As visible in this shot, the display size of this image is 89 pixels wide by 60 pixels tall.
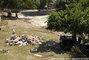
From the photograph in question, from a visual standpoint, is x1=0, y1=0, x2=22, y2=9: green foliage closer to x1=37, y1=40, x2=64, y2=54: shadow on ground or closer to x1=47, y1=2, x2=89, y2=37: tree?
x1=37, y1=40, x2=64, y2=54: shadow on ground

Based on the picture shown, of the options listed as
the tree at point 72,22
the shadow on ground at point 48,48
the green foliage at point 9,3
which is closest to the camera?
the tree at point 72,22

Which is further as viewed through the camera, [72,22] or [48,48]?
[48,48]

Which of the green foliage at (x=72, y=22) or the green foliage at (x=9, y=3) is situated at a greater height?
the green foliage at (x=9, y=3)

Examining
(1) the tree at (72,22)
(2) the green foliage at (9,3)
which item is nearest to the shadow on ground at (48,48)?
(1) the tree at (72,22)

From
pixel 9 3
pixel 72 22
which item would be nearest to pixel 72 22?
pixel 72 22

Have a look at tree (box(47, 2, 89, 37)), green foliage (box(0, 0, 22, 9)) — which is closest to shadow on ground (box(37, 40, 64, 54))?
tree (box(47, 2, 89, 37))

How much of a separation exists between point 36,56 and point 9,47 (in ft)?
8.29

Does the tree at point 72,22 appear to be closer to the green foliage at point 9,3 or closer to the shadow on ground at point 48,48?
the shadow on ground at point 48,48

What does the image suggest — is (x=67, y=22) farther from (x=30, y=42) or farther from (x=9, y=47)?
(x=9, y=47)

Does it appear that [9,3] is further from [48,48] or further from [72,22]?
[72,22]

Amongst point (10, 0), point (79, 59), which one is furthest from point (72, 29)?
point (10, 0)

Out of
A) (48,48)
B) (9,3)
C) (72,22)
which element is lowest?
(48,48)

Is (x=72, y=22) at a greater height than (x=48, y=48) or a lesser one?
greater

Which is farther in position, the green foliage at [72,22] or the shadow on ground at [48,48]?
the shadow on ground at [48,48]
